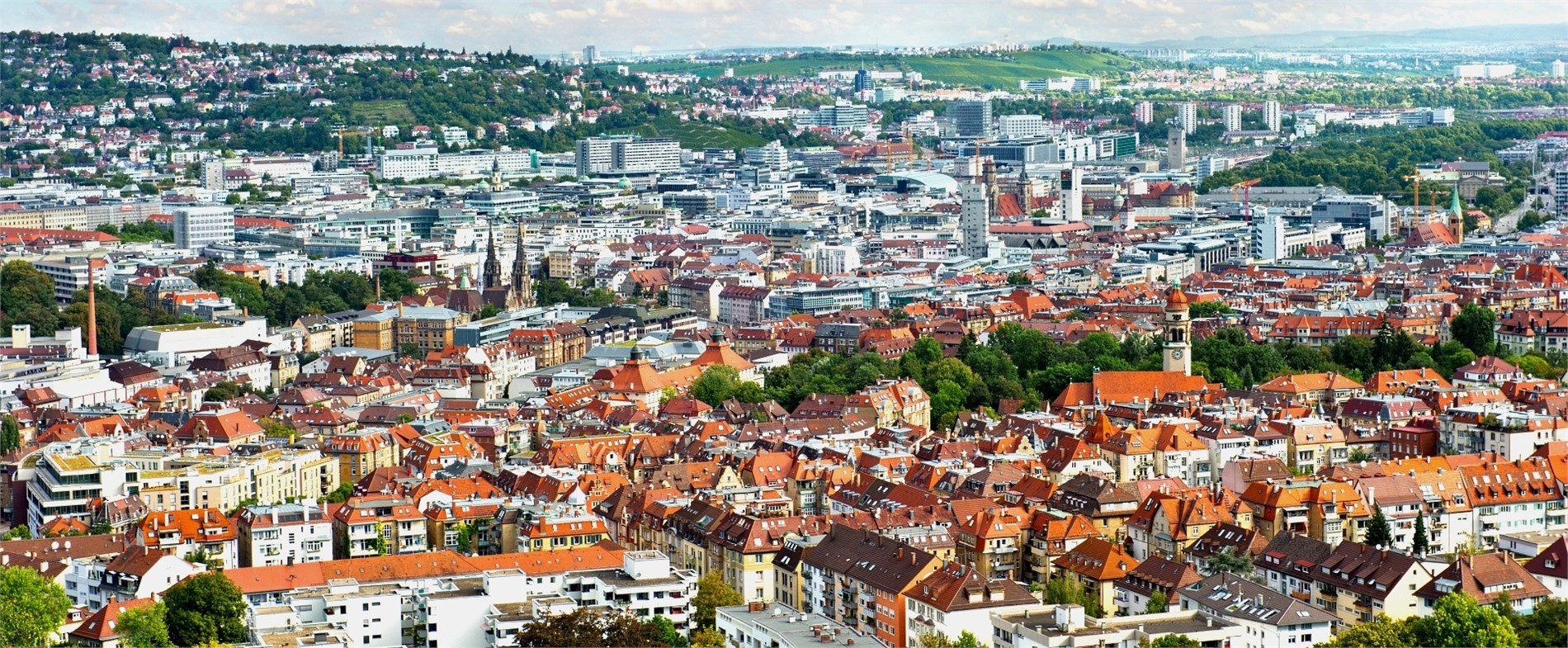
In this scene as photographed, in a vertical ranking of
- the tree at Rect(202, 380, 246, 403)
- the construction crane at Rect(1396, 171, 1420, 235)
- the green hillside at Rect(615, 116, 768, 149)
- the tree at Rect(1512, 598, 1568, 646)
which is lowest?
the tree at Rect(202, 380, 246, 403)

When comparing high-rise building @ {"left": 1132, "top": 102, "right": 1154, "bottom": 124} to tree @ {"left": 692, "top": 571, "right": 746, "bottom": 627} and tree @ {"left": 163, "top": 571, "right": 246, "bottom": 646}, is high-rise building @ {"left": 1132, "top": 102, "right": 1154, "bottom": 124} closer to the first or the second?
tree @ {"left": 692, "top": 571, "right": 746, "bottom": 627}

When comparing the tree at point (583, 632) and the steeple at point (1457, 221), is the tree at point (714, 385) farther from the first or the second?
the steeple at point (1457, 221)

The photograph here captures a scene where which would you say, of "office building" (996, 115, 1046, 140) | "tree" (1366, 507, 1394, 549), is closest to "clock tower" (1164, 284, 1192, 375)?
"tree" (1366, 507, 1394, 549)

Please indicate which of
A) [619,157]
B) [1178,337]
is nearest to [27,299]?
[1178,337]

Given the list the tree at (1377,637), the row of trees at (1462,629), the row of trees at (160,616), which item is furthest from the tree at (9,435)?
the row of trees at (1462,629)

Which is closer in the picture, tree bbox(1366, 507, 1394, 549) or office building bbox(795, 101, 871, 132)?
tree bbox(1366, 507, 1394, 549)

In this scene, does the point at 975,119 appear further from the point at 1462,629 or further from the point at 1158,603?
the point at 1462,629
